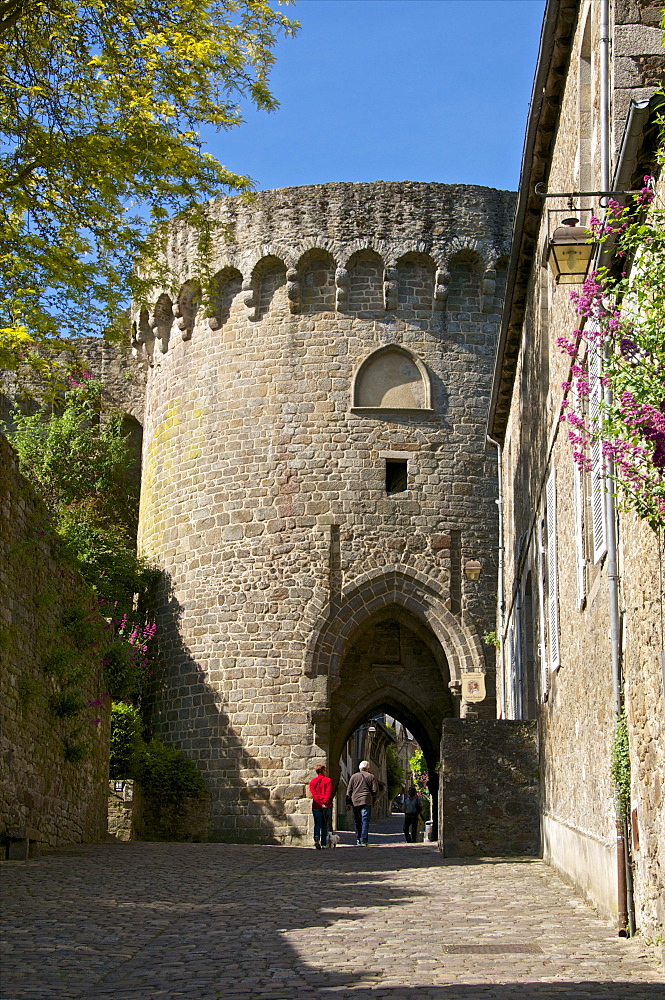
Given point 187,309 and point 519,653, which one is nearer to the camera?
point 519,653

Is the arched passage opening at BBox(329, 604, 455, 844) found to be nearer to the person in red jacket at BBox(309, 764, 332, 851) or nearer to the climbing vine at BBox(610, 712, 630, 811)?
the person in red jacket at BBox(309, 764, 332, 851)

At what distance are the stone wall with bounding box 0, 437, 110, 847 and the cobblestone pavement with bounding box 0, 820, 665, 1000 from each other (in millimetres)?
875

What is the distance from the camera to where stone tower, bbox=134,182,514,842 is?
17.8 metres

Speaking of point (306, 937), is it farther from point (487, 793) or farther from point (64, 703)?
point (64, 703)

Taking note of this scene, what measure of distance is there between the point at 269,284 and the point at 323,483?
3.34 meters

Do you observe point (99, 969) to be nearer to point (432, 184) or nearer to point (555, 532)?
point (555, 532)

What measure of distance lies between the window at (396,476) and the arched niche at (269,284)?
2.93 m

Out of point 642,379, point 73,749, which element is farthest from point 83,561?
point 642,379

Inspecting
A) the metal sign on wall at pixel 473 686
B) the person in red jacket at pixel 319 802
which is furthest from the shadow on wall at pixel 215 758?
the metal sign on wall at pixel 473 686

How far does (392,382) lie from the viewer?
734 inches

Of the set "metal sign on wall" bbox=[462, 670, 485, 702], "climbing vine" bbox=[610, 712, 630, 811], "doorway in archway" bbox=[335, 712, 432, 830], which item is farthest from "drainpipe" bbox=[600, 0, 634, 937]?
"doorway in archway" bbox=[335, 712, 432, 830]

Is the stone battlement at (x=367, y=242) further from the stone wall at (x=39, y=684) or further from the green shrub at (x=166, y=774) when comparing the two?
the stone wall at (x=39, y=684)

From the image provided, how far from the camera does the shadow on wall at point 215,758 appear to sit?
56.5 ft

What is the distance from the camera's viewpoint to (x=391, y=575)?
1816 cm
